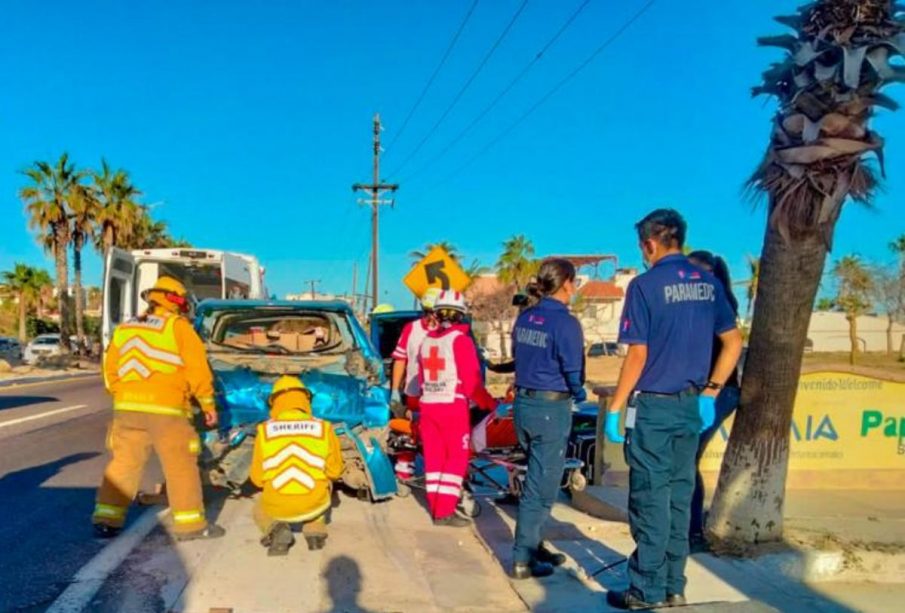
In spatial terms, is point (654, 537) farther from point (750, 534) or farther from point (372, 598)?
point (372, 598)

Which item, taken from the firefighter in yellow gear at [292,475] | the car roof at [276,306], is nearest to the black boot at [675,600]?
the firefighter in yellow gear at [292,475]

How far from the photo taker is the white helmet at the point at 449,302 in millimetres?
5797

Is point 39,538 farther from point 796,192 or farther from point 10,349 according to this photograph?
point 10,349

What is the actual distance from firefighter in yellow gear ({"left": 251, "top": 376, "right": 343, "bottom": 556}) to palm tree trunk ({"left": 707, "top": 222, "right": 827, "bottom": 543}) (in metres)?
2.52

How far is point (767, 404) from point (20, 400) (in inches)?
673

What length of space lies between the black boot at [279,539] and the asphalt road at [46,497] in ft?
3.98

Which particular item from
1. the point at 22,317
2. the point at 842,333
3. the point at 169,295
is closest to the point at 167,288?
the point at 169,295

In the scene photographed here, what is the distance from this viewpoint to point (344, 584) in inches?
177

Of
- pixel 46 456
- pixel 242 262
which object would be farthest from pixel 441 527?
pixel 242 262

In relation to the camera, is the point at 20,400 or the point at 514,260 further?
the point at 514,260

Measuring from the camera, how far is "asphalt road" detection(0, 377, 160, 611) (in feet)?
15.2

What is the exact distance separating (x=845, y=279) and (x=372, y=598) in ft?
166

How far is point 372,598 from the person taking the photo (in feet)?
14.0

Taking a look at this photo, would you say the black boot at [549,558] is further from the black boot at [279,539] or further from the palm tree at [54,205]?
the palm tree at [54,205]
